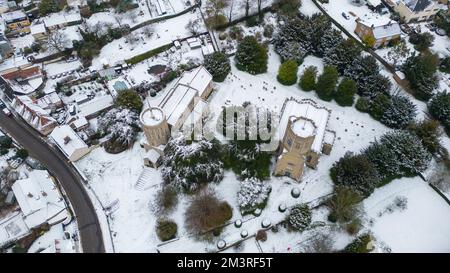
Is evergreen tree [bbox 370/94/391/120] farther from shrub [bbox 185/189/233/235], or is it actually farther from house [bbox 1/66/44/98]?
house [bbox 1/66/44/98]

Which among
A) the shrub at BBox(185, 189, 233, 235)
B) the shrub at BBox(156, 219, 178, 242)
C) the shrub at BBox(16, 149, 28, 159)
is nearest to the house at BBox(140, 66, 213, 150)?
the shrub at BBox(185, 189, 233, 235)

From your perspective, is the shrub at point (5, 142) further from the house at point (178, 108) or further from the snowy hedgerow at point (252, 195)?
the snowy hedgerow at point (252, 195)

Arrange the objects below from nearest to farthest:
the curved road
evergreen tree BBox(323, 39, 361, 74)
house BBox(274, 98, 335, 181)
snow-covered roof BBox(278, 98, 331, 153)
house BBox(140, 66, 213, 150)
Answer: house BBox(274, 98, 335, 181), the curved road, house BBox(140, 66, 213, 150), snow-covered roof BBox(278, 98, 331, 153), evergreen tree BBox(323, 39, 361, 74)

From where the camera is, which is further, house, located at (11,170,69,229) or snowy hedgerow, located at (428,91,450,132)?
snowy hedgerow, located at (428,91,450,132)

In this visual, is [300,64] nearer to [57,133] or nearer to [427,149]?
[427,149]

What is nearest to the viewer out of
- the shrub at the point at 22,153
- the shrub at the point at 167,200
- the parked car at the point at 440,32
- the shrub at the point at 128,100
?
the shrub at the point at 167,200

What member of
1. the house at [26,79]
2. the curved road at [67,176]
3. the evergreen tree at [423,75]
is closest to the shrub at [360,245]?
the evergreen tree at [423,75]

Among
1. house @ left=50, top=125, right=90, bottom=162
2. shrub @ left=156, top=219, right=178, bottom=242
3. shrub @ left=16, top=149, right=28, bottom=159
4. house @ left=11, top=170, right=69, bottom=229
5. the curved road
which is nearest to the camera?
shrub @ left=156, top=219, right=178, bottom=242
